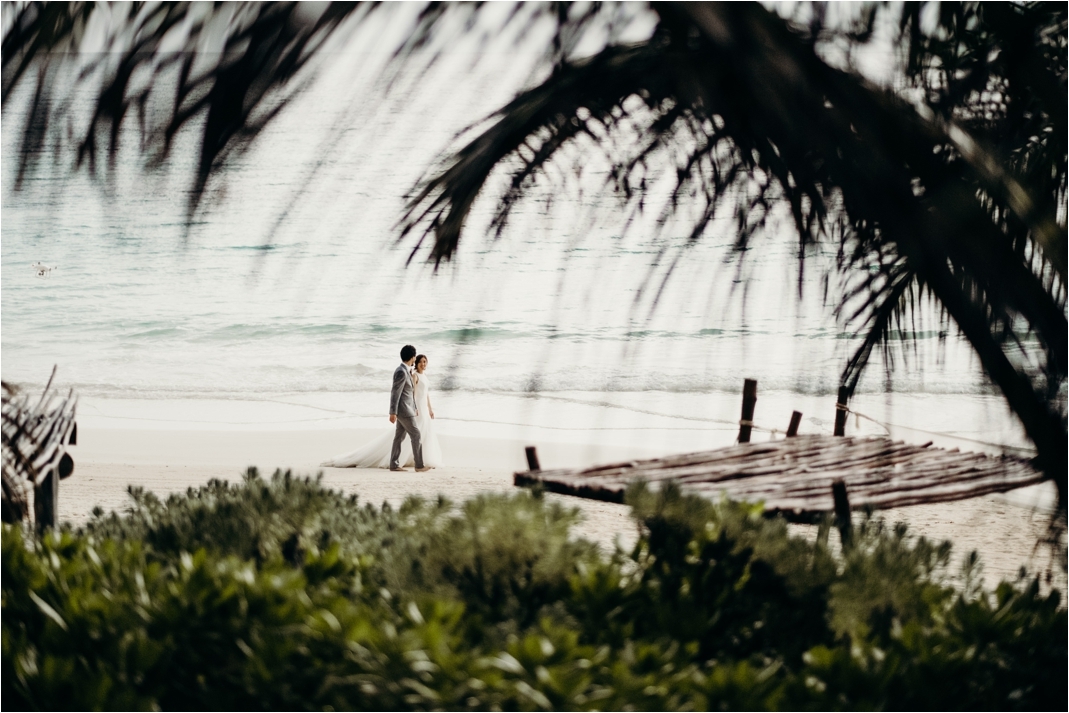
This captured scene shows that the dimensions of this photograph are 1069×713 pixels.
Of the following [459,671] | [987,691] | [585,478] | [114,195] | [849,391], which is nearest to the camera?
[114,195]

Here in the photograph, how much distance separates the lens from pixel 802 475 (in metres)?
3.87

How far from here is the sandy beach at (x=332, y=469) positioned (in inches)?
357

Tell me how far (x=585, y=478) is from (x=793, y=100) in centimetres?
255

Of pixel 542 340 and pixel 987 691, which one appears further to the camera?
pixel 987 691

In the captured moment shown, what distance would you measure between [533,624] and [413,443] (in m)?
9.92

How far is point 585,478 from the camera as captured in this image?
3412 mm

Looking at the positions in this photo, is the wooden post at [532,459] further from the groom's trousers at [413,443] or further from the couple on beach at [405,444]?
the groom's trousers at [413,443]

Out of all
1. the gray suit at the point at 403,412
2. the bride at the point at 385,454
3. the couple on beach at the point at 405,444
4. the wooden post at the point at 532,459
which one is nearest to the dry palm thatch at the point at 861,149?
the wooden post at the point at 532,459

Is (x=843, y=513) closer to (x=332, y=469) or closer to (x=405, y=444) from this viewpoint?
(x=405, y=444)

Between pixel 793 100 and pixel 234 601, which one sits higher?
pixel 793 100

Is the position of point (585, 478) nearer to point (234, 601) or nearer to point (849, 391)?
point (234, 601)

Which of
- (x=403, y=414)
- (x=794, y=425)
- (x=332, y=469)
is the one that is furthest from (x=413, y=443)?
(x=794, y=425)

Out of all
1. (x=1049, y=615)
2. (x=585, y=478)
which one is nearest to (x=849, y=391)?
(x=1049, y=615)

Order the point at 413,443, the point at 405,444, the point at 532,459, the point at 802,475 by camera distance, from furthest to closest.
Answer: the point at 405,444 → the point at 413,443 → the point at 532,459 → the point at 802,475
